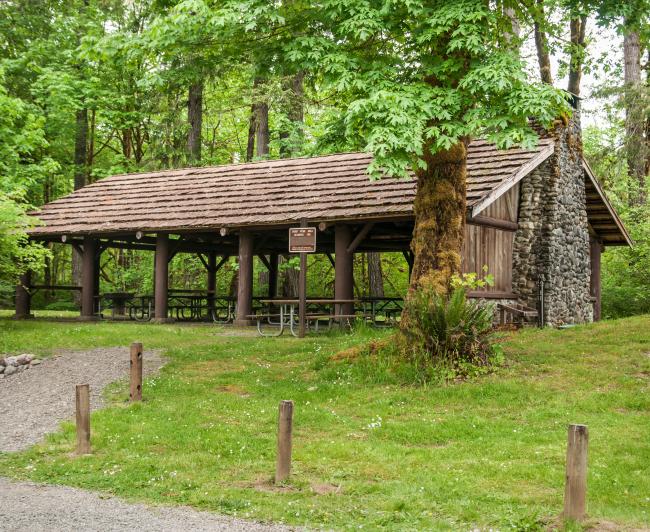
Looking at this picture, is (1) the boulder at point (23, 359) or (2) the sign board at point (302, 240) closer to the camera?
(1) the boulder at point (23, 359)

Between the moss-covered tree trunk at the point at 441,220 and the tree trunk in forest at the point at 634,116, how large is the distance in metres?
14.4

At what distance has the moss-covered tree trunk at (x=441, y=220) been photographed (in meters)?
12.8

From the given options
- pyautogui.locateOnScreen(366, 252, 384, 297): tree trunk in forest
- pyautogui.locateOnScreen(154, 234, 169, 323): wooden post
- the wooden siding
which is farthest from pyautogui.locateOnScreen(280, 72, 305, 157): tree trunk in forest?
the wooden siding

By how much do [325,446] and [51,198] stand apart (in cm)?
3282

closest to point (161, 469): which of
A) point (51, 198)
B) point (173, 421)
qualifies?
point (173, 421)

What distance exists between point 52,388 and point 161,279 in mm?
9879

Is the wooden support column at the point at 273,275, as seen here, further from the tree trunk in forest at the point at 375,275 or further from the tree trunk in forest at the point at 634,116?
the tree trunk in forest at the point at 634,116

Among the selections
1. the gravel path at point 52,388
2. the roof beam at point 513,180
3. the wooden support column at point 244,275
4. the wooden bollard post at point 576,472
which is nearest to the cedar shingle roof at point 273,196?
the roof beam at point 513,180

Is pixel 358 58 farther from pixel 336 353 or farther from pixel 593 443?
pixel 593 443

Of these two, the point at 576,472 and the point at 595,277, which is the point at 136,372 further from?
the point at 595,277

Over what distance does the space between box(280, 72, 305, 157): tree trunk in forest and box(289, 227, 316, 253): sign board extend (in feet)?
34.4

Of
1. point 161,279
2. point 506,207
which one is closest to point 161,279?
point 161,279

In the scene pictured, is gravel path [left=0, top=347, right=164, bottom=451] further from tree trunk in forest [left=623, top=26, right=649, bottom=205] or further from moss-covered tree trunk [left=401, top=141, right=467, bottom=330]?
tree trunk in forest [left=623, top=26, right=649, bottom=205]

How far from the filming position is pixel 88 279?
23.4 metres
